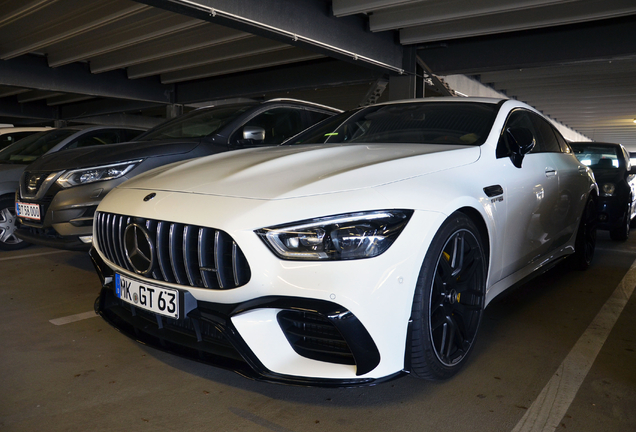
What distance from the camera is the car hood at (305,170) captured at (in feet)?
6.40

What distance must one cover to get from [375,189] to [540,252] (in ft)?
5.84

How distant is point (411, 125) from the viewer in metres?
3.10

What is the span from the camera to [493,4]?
7.43 metres

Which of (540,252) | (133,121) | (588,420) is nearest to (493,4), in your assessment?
(540,252)

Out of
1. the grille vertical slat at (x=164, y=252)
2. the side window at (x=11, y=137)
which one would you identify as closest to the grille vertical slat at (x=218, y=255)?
the grille vertical slat at (x=164, y=252)

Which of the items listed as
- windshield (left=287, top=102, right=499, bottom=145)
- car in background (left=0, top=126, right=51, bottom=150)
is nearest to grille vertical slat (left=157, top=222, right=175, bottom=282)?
windshield (left=287, top=102, right=499, bottom=145)

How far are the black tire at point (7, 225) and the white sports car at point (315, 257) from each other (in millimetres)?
3320

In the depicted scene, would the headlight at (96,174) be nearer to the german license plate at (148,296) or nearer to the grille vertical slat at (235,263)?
the german license plate at (148,296)

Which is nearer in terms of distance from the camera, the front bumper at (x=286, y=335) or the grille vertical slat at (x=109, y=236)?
the front bumper at (x=286, y=335)

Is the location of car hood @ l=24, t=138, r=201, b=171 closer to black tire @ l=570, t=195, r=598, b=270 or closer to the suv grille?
the suv grille

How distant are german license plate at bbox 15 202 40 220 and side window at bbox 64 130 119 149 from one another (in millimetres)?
1868

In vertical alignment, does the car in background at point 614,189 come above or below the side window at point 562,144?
below

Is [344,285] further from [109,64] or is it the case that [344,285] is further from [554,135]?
[109,64]

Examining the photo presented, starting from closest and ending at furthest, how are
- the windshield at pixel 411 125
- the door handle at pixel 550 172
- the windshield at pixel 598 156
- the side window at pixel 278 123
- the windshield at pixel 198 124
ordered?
the windshield at pixel 411 125
the door handle at pixel 550 172
the windshield at pixel 198 124
the side window at pixel 278 123
the windshield at pixel 598 156
